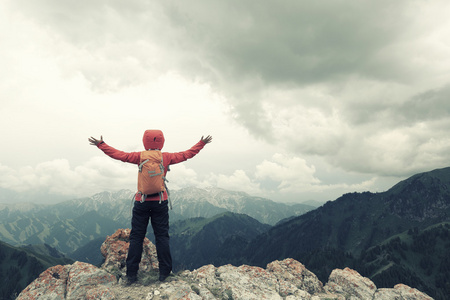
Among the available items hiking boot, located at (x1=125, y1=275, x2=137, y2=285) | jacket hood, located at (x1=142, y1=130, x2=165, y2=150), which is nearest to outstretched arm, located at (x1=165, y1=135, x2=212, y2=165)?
jacket hood, located at (x1=142, y1=130, x2=165, y2=150)

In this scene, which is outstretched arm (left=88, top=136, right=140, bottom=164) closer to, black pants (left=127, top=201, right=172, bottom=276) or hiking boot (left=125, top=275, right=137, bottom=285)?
black pants (left=127, top=201, right=172, bottom=276)

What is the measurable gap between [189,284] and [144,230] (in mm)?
3821

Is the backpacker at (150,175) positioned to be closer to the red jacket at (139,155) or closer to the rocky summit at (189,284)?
the red jacket at (139,155)

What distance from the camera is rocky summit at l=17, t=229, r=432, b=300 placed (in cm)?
1087

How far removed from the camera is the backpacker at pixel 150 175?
418 inches

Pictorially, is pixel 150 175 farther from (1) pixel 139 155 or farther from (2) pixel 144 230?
(2) pixel 144 230

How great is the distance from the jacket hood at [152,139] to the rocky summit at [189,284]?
21.7ft

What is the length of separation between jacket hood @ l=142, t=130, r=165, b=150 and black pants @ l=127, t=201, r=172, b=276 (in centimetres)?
269

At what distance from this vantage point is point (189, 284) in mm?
12109

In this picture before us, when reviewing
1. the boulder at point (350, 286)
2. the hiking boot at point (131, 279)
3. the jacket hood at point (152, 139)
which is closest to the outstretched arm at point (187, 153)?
the jacket hood at point (152, 139)

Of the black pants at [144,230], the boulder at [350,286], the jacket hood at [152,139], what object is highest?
the jacket hood at [152,139]

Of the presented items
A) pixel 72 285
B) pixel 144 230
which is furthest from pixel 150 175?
pixel 72 285

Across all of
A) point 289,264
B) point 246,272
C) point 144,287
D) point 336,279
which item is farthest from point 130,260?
point 336,279

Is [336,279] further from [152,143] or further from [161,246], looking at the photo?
[152,143]
